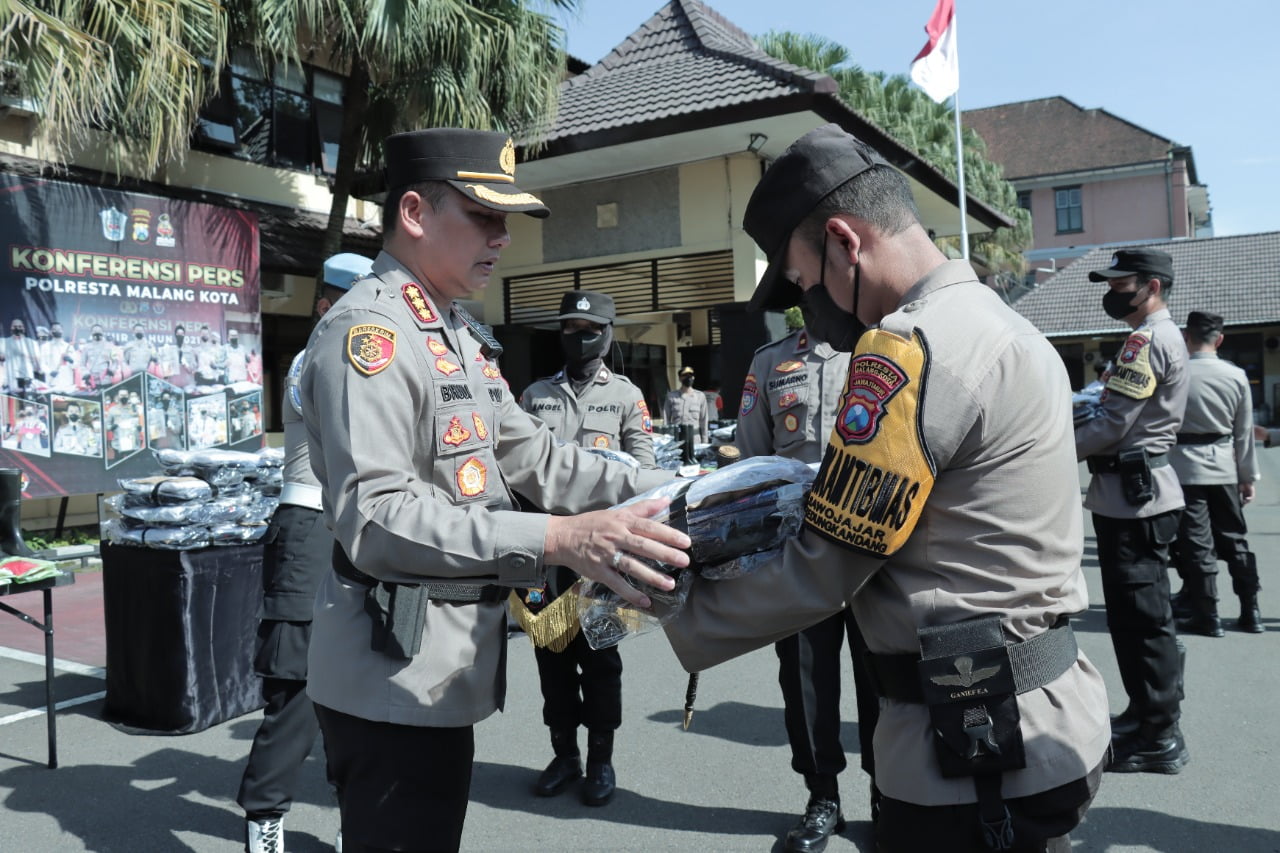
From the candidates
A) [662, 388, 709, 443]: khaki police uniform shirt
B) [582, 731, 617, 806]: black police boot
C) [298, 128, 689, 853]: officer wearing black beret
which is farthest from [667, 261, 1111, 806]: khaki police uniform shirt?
[662, 388, 709, 443]: khaki police uniform shirt

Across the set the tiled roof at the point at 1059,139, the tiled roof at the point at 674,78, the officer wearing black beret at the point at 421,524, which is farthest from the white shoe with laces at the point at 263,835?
the tiled roof at the point at 1059,139

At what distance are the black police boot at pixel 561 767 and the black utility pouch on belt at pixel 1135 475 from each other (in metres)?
2.64

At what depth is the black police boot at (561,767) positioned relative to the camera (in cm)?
378

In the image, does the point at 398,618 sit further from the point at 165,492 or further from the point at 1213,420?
the point at 1213,420

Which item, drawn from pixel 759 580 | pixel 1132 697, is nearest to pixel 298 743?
pixel 759 580

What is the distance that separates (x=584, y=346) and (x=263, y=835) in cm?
284

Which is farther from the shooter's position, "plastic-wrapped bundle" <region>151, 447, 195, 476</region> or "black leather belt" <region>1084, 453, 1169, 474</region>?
"plastic-wrapped bundle" <region>151, 447, 195, 476</region>

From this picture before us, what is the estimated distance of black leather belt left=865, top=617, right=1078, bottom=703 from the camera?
147cm

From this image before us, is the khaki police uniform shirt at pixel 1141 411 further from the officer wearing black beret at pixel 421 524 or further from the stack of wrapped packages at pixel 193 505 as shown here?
the stack of wrapped packages at pixel 193 505

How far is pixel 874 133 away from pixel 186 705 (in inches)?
399

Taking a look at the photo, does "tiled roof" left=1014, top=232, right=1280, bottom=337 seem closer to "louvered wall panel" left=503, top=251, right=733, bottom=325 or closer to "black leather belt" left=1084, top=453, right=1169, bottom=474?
"louvered wall panel" left=503, top=251, right=733, bottom=325

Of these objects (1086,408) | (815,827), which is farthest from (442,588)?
(1086,408)

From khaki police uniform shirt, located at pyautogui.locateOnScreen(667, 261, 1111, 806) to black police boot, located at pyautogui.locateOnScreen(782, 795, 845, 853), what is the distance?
1839 millimetres

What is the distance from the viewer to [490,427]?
214 centimetres
